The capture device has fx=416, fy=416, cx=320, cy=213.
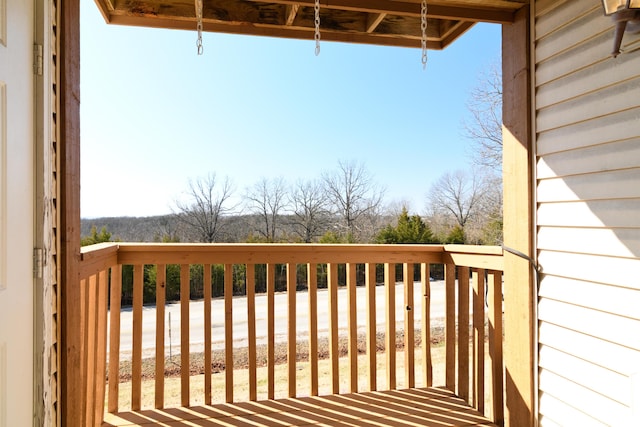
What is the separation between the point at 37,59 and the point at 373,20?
179 centimetres

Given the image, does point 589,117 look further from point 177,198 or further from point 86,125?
point 86,125

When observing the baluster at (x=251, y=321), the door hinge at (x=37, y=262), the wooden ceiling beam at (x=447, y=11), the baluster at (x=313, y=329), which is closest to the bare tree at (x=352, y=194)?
the baluster at (x=313, y=329)

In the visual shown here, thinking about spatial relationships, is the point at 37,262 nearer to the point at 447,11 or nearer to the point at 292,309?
the point at 292,309

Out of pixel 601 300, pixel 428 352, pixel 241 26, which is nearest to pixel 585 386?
pixel 601 300

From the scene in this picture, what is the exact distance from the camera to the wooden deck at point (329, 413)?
2.38 m

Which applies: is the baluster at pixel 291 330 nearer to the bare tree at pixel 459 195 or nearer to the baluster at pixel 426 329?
the baluster at pixel 426 329

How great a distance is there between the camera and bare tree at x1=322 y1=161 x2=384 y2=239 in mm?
13430

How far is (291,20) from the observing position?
2436mm

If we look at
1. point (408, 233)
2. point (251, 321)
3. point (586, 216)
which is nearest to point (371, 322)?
point (251, 321)

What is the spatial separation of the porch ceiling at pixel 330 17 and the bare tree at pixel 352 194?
35.0 ft

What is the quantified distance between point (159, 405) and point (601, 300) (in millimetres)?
2442

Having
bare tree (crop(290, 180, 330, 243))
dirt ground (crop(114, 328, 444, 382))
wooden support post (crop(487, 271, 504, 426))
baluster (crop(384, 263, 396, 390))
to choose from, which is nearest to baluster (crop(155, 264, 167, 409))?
baluster (crop(384, 263, 396, 390))

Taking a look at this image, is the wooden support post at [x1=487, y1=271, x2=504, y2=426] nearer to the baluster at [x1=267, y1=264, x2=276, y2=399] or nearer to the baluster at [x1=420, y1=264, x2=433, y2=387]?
the baluster at [x1=420, y1=264, x2=433, y2=387]

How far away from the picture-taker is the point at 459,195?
13.4 m
